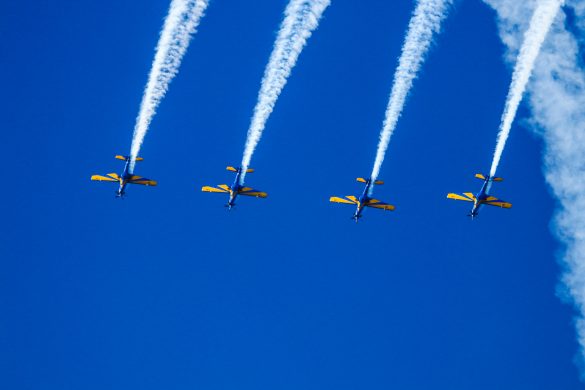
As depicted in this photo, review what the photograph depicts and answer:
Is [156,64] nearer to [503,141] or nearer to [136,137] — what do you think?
[136,137]

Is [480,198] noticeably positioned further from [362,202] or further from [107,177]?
[107,177]

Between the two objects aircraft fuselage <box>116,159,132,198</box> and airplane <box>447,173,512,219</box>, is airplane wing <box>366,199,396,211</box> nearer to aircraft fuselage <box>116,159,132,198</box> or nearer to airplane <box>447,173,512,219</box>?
airplane <box>447,173,512,219</box>

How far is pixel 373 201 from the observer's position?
52781 millimetres

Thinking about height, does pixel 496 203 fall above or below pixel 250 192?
above

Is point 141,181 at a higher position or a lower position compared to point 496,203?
lower

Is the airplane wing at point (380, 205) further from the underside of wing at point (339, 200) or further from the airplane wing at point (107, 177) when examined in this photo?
the airplane wing at point (107, 177)

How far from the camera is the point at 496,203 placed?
52.4 m

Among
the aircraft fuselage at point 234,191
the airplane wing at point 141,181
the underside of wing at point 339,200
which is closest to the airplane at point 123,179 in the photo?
the airplane wing at point 141,181

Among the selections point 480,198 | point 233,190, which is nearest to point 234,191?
point 233,190

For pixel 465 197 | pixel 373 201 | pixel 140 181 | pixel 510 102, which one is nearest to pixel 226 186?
pixel 140 181

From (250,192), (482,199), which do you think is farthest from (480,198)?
(250,192)

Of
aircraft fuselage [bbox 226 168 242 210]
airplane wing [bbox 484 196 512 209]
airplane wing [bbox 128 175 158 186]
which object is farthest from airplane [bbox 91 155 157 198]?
airplane wing [bbox 484 196 512 209]

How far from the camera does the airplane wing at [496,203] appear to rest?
52312 millimetres

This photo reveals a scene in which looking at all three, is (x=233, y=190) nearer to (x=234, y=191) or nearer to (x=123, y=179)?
(x=234, y=191)
